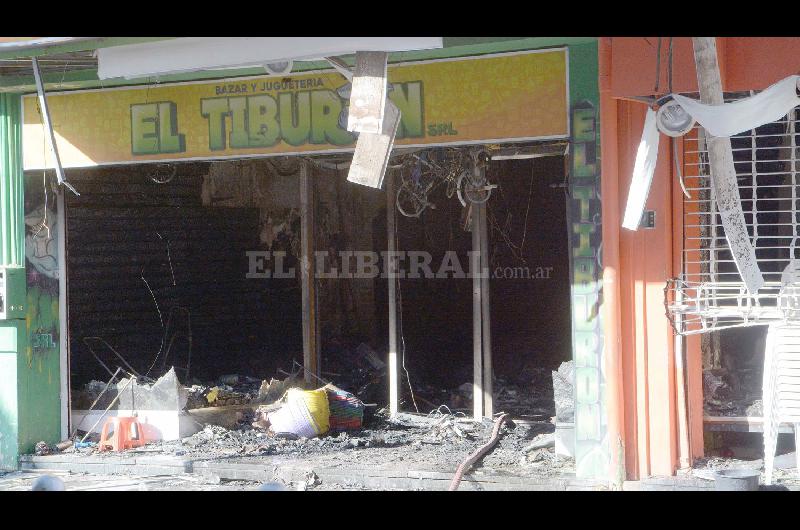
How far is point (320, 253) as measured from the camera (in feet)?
40.2

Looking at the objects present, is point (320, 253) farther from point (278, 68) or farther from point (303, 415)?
point (278, 68)

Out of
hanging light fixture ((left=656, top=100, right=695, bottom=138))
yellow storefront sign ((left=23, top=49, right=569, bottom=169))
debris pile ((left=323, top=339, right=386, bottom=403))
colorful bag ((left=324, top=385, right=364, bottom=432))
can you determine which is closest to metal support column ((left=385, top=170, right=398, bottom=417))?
colorful bag ((left=324, top=385, right=364, bottom=432))

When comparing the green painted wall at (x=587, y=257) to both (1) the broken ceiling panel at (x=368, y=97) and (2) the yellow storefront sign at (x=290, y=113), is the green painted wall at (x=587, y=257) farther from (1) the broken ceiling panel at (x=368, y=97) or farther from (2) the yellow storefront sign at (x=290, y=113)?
(1) the broken ceiling panel at (x=368, y=97)

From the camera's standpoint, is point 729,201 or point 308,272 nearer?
point 729,201

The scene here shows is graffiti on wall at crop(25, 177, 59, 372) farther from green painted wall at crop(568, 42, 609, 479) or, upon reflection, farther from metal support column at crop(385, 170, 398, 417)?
green painted wall at crop(568, 42, 609, 479)

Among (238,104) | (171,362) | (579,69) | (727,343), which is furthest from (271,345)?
(579,69)

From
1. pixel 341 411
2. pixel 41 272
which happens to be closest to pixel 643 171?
pixel 341 411

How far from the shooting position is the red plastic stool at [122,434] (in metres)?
9.11

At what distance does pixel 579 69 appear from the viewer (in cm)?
726

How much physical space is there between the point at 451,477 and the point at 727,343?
3.52m

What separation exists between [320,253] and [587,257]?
551 centimetres

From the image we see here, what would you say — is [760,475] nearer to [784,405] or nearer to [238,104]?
[784,405]

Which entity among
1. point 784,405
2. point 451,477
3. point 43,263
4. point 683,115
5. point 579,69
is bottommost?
point 451,477

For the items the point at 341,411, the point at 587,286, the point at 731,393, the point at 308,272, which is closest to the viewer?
the point at 587,286
